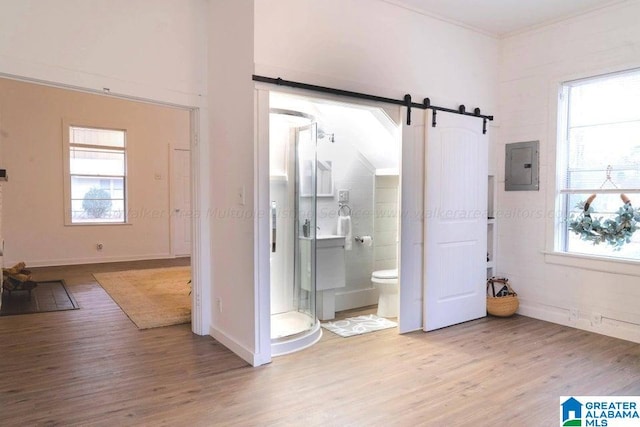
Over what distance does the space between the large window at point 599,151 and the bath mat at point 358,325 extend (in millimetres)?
1833

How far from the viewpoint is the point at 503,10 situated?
3.79m

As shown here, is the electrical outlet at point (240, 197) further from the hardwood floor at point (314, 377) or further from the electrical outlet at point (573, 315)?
the electrical outlet at point (573, 315)

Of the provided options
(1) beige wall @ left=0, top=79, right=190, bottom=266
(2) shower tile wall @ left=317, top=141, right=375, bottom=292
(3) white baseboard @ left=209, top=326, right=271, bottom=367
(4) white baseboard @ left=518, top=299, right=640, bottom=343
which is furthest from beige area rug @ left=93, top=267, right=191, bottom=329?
(4) white baseboard @ left=518, top=299, right=640, bottom=343

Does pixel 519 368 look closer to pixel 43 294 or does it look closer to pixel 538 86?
pixel 538 86

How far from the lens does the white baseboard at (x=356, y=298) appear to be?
4.49 meters

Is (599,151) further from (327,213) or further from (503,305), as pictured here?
(327,213)

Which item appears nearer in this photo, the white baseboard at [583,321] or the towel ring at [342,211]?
the white baseboard at [583,321]

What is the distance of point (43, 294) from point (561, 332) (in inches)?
221

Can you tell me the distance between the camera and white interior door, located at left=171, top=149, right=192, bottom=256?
807cm

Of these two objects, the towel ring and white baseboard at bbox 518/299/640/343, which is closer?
white baseboard at bbox 518/299/640/343

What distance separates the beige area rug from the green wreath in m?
3.73

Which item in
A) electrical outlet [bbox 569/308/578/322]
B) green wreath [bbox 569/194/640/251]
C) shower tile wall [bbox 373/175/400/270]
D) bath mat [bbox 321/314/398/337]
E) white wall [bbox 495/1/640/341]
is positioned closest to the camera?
green wreath [bbox 569/194/640/251]

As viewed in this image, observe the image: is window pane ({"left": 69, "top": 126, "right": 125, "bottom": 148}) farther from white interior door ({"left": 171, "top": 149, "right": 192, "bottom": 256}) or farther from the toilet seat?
the toilet seat

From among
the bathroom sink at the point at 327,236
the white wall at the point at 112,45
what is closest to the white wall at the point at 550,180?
the bathroom sink at the point at 327,236
